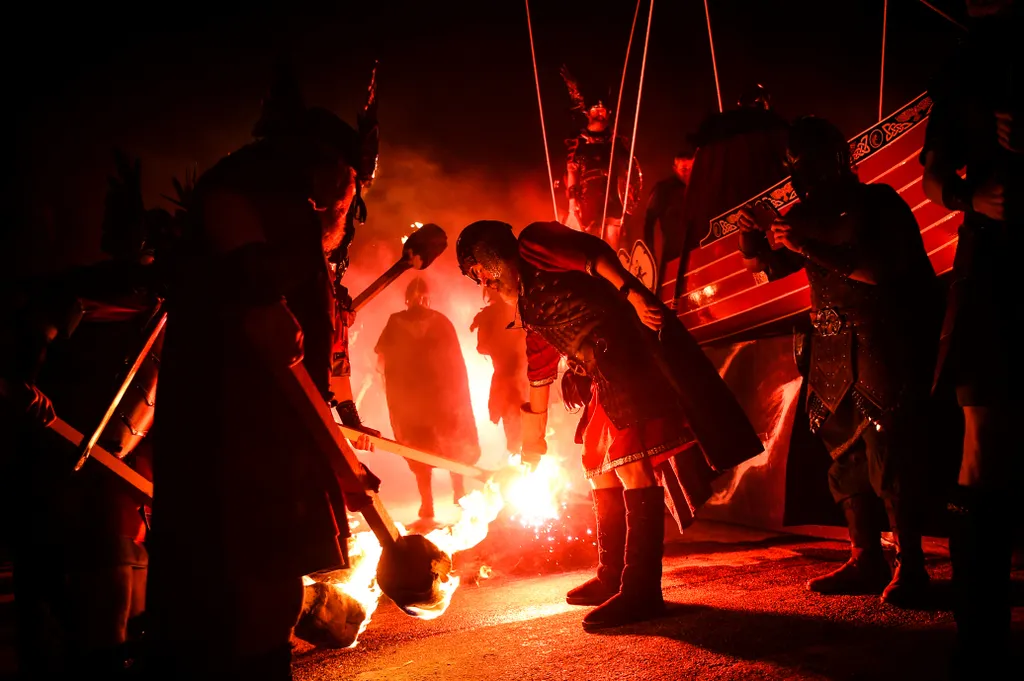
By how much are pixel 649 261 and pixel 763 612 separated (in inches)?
189

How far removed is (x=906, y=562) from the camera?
2615 millimetres

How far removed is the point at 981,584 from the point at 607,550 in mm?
1813

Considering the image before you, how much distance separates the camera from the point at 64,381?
2771 millimetres

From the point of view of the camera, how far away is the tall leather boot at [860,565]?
288cm

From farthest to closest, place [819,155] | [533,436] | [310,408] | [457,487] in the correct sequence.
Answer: [457,487], [533,436], [819,155], [310,408]

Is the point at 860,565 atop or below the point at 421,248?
below

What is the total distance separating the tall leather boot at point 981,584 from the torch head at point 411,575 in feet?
4.53

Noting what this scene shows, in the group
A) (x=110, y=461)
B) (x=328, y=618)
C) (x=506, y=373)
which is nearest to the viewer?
(x=110, y=461)

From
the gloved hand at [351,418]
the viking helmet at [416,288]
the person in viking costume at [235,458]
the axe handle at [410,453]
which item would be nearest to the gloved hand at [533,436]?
the axe handle at [410,453]

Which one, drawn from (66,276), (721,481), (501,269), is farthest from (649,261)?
(66,276)

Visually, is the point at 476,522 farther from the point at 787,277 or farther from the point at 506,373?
the point at 506,373

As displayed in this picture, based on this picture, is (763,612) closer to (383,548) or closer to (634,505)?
(634,505)

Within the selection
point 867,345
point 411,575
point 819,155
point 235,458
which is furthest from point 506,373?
point 235,458

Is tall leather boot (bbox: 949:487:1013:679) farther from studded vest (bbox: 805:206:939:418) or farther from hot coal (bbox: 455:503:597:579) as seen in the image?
hot coal (bbox: 455:503:597:579)
